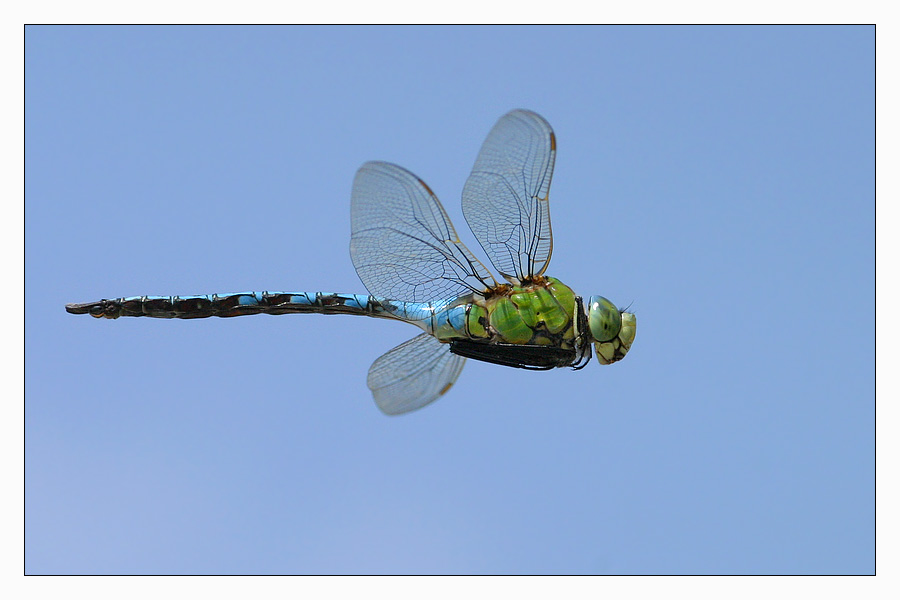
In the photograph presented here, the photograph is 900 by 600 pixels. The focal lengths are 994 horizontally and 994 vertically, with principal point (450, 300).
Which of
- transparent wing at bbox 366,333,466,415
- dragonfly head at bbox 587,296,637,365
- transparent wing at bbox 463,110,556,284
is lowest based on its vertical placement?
transparent wing at bbox 366,333,466,415

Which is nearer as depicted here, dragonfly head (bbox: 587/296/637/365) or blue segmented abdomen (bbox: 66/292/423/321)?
dragonfly head (bbox: 587/296/637/365)

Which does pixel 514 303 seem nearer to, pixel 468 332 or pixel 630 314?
pixel 468 332

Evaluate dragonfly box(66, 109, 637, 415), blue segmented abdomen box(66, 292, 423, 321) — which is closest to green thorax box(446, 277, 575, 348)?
dragonfly box(66, 109, 637, 415)

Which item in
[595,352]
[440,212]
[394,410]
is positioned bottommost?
[394,410]

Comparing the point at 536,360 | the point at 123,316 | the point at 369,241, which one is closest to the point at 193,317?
the point at 123,316

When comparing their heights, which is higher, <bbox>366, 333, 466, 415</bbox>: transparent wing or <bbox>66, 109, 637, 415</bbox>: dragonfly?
<bbox>66, 109, 637, 415</bbox>: dragonfly

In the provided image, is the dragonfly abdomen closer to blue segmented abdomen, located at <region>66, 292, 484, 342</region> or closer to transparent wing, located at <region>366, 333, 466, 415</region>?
blue segmented abdomen, located at <region>66, 292, 484, 342</region>
